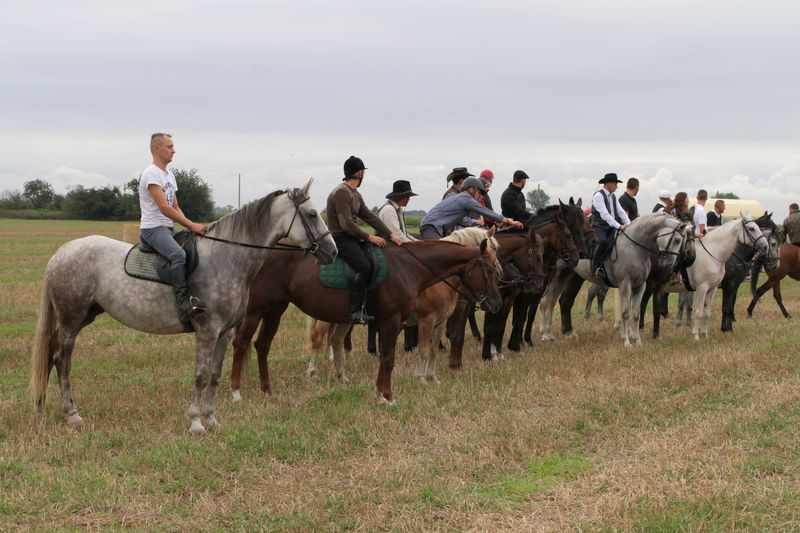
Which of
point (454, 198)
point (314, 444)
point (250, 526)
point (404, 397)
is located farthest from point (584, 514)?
point (454, 198)

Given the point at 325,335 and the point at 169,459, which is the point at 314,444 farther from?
the point at 325,335

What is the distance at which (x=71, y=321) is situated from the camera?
299 inches

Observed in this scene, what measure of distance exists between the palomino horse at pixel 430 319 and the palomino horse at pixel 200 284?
7.91 ft

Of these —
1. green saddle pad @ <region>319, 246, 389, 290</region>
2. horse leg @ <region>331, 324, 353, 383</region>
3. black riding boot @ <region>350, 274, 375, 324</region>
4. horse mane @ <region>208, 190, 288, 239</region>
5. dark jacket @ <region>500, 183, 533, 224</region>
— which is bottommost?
horse leg @ <region>331, 324, 353, 383</region>

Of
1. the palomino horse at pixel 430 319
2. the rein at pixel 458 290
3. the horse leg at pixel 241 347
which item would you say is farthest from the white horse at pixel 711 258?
the horse leg at pixel 241 347

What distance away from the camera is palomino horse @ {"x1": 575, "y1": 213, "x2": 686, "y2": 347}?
12.7 m

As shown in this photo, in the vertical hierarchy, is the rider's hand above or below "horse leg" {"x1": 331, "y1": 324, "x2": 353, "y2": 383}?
above

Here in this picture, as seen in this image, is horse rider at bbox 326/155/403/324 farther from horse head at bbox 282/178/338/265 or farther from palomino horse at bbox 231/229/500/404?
horse head at bbox 282/178/338/265

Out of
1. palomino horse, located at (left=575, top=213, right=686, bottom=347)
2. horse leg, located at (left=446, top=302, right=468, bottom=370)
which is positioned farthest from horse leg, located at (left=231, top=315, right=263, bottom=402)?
palomino horse, located at (left=575, top=213, right=686, bottom=347)

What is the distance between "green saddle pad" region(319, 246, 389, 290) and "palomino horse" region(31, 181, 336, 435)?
111 cm

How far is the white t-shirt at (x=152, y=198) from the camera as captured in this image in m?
7.16

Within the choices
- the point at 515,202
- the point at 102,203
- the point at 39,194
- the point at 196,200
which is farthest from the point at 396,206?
the point at 39,194

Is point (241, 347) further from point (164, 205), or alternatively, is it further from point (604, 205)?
point (604, 205)

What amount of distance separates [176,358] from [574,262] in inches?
245
